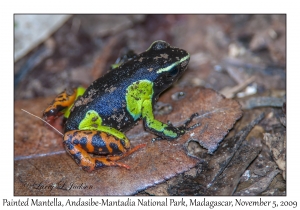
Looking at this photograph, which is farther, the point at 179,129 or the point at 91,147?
the point at 179,129

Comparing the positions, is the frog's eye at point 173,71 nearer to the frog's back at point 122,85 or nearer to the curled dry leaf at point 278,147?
the frog's back at point 122,85

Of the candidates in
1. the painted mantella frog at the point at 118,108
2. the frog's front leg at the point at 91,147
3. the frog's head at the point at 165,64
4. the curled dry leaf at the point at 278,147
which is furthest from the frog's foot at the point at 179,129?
the curled dry leaf at the point at 278,147

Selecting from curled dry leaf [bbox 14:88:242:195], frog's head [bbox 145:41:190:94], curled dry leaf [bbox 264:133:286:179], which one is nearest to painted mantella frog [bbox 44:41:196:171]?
frog's head [bbox 145:41:190:94]

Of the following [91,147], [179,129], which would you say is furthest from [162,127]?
[91,147]

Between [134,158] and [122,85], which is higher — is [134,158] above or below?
below

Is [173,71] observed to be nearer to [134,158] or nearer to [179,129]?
[179,129]

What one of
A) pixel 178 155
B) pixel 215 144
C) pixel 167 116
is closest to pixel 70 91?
pixel 167 116
